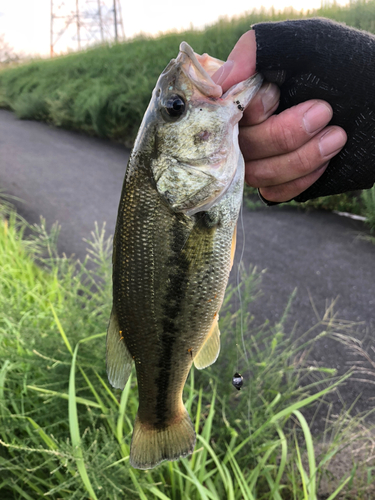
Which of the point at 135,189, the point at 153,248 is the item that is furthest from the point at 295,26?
the point at 153,248

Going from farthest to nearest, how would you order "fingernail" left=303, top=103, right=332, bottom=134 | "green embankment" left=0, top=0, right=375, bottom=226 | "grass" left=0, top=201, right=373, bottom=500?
"green embankment" left=0, top=0, right=375, bottom=226, "grass" left=0, top=201, right=373, bottom=500, "fingernail" left=303, top=103, right=332, bottom=134

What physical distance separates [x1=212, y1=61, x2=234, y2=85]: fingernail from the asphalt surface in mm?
2929

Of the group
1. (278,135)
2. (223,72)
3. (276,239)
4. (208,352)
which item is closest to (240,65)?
(223,72)

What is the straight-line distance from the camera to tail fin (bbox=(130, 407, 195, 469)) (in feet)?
4.97

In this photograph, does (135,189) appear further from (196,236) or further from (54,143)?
(54,143)

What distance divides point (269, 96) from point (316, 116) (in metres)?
0.20

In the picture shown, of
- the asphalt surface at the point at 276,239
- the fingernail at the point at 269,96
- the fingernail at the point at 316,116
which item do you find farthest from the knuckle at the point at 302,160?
the asphalt surface at the point at 276,239

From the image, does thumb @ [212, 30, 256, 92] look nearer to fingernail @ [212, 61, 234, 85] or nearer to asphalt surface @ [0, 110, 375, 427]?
fingernail @ [212, 61, 234, 85]

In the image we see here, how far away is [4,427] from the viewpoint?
2.19 m

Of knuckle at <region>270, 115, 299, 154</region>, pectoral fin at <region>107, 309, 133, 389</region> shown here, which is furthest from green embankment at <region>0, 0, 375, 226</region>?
pectoral fin at <region>107, 309, 133, 389</region>

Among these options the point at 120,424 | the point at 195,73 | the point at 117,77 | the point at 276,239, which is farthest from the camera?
the point at 117,77

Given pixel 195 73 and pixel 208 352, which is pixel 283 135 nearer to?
pixel 195 73

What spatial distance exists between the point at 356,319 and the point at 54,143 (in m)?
10.7

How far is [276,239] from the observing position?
584cm
